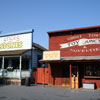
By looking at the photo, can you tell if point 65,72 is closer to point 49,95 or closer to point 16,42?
point 49,95

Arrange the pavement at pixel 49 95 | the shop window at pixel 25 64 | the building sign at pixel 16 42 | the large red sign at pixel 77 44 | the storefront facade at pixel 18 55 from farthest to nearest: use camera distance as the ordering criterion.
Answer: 1. the shop window at pixel 25 64
2. the building sign at pixel 16 42
3. the storefront facade at pixel 18 55
4. the large red sign at pixel 77 44
5. the pavement at pixel 49 95

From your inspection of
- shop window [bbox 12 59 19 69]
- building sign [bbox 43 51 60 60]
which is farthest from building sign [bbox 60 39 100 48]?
shop window [bbox 12 59 19 69]

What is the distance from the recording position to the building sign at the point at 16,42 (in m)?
21.8

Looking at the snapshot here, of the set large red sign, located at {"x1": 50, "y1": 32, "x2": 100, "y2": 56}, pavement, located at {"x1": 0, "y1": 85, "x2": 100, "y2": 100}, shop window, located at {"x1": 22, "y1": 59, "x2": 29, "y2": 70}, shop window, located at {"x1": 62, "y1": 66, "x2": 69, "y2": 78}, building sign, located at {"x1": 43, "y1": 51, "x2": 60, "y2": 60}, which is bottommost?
pavement, located at {"x1": 0, "y1": 85, "x2": 100, "y2": 100}

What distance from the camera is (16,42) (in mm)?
22828

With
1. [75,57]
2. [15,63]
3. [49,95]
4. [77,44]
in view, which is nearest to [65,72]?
[75,57]

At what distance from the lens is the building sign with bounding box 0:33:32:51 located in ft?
71.7

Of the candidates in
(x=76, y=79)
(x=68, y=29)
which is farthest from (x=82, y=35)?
(x=76, y=79)

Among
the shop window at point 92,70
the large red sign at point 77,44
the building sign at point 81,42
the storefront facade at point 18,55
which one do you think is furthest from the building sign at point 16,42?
the shop window at point 92,70

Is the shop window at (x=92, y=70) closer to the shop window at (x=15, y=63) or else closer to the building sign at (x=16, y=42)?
the building sign at (x=16, y=42)

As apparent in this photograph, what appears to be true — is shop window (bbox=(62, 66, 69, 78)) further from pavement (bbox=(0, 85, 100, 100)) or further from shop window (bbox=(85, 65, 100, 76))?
pavement (bbox=(0, 85, 100, 100))

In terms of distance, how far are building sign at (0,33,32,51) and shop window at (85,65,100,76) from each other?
8.28m

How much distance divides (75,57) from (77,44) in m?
1.64

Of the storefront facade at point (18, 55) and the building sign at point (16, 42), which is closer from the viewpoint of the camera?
the storefront facade at point (18, 55)
